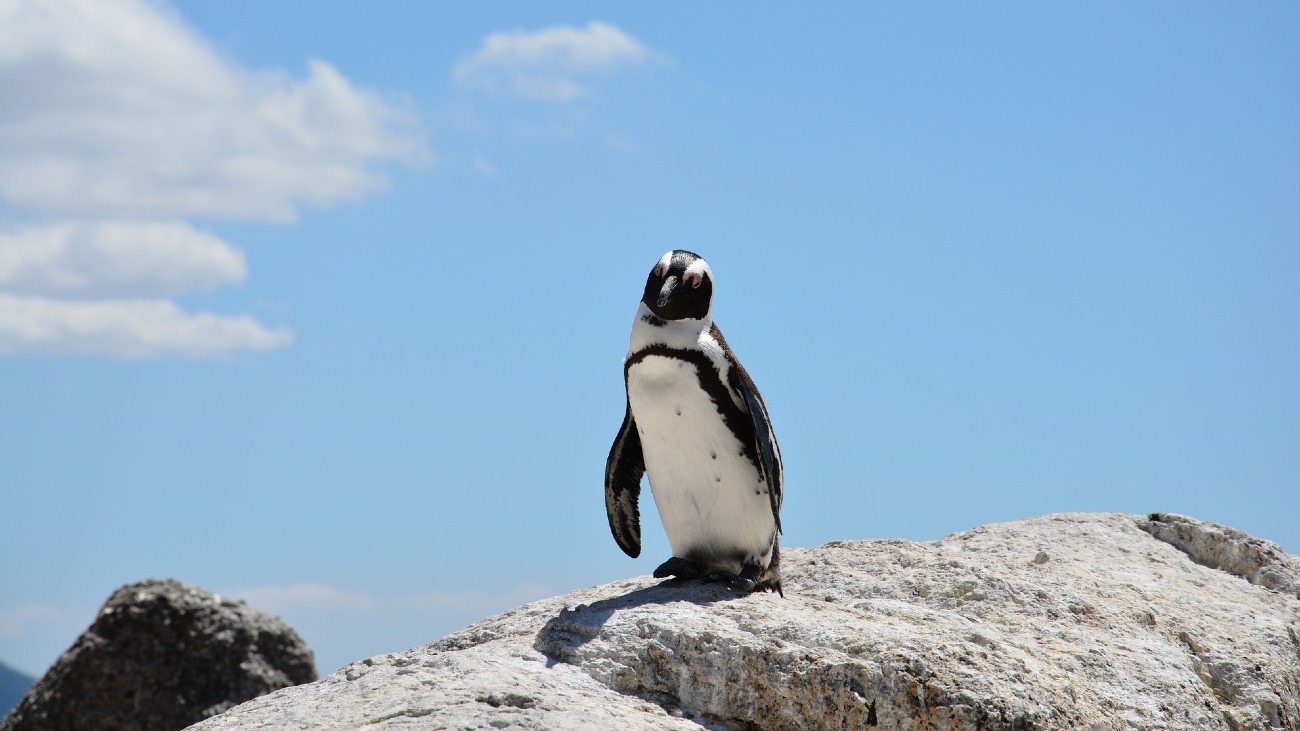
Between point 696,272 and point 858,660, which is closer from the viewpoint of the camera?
point 858,660

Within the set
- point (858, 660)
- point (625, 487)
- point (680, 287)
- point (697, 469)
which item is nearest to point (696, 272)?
point (680, 287)

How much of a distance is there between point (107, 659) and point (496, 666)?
6139mm

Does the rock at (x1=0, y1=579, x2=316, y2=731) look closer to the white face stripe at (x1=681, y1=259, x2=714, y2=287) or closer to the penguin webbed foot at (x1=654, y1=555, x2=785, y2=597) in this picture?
the penguin webbed foot at (x1=654, y1=555, x2=785, y2=597)

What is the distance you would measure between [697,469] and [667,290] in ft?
2.42

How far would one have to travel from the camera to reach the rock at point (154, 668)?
8914 mm

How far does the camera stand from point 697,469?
5.05 metres

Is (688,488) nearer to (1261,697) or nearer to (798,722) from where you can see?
(798,722)

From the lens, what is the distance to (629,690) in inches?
160

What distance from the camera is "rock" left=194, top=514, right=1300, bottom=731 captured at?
12.6 feet

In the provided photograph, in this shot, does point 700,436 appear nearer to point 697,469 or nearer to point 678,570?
point 697,469

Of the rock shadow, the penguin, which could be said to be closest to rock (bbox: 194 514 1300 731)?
the rock shadow

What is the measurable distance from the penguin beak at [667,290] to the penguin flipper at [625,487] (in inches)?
30.6

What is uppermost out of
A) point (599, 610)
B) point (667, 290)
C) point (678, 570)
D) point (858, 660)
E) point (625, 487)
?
point (667, 290)

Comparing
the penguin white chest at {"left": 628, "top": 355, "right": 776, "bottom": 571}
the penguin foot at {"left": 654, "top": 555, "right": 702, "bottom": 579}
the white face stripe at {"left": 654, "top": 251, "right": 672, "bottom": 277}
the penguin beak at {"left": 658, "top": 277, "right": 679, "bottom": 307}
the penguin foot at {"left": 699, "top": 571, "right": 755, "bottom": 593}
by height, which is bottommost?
the penguin foot at {"left": 699, "top": 571, "right": 755, "bottom": 593}
